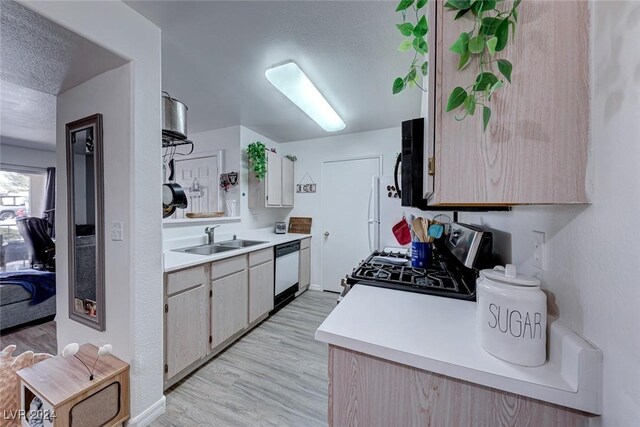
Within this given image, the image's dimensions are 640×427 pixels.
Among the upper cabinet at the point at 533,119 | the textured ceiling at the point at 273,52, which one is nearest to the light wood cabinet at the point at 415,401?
the upper cabinet at the point at 533,119

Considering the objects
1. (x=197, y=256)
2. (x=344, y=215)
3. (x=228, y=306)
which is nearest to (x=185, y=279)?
(x=197, y=256)

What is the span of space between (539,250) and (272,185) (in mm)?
2972

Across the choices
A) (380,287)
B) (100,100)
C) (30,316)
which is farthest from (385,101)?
(30,316)

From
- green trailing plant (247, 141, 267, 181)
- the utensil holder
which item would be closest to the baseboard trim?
the utensil holder

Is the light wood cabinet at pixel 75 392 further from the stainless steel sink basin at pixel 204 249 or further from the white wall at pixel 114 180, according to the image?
the stainless steel sink basin at pixel 204 249

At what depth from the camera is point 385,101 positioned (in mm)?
2473

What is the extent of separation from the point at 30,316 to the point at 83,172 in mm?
2323

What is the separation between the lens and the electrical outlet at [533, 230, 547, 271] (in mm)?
755

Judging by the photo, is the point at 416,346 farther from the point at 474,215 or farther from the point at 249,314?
the point at 249,314

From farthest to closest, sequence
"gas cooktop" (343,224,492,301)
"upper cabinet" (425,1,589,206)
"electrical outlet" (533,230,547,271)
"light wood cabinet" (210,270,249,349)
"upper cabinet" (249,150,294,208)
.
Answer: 1. "upper cabinet" (249,150,294,208)
2. "light wood cabinet" (210,270,249,349)
3. "gas cooktop" (343,224,492,301)
4. "electrical outlet" (533,230,547,271)
5. "upper cabinet" (425,1,589,206)

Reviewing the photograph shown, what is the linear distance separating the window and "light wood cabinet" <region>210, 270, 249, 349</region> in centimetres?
383

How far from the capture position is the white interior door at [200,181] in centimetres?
333

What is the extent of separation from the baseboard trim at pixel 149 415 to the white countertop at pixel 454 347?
144 cm

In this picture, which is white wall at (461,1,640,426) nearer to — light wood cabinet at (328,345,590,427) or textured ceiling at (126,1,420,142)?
light wood cabinet at (328,345,590,427)
